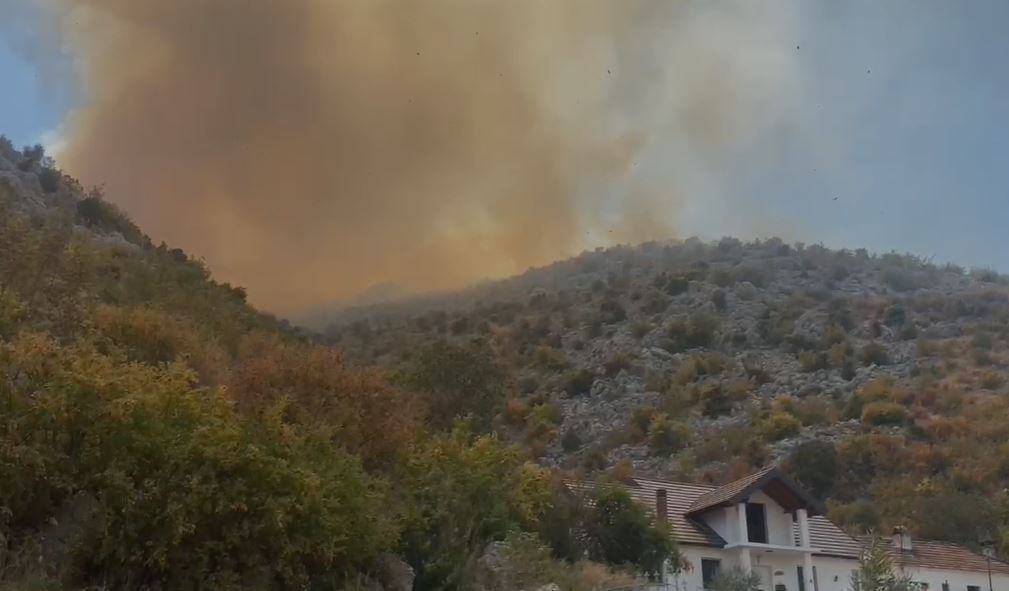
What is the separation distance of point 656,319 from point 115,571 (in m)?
63.5

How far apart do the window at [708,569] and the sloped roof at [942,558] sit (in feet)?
22.4

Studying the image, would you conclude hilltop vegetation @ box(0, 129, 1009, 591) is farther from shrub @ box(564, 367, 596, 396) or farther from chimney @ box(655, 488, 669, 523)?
chimney @ box(655, 488, 669, 523)

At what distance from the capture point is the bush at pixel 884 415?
185ft

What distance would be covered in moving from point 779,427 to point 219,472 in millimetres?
44502

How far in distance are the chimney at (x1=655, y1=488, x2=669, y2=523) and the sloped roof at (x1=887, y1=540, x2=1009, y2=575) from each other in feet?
26.8

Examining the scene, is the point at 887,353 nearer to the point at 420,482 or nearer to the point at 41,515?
the point at 420,482

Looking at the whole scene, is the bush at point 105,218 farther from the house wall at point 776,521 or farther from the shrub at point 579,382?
the house wall at point 776,521

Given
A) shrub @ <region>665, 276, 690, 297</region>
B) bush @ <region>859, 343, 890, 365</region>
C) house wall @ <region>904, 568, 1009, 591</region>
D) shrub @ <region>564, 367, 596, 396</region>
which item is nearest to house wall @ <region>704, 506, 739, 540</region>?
house wall @ <region>904, 568, 1009, 591</region>

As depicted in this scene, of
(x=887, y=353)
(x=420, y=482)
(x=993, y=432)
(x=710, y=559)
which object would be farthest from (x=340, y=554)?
(x=887, y=353)

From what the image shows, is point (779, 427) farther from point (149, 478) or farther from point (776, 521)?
point (149, 478)

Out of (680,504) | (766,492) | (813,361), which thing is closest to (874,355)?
(813,361)

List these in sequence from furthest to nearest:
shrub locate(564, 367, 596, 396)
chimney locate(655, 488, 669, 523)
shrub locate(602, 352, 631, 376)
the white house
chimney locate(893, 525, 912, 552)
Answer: shrub locate(602, 352, 631, 376) < shrub locate(564, 367, 596, 396) < chimney locate(893, 525, 912, 552) < chimney locate(655, 488, 669, 523) < the white house

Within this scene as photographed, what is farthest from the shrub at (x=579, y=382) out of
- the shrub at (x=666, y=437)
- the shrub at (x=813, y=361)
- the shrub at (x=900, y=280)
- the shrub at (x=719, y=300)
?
the shrub at (x=900, y=280)

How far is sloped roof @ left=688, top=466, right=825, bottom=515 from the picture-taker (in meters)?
34.8
